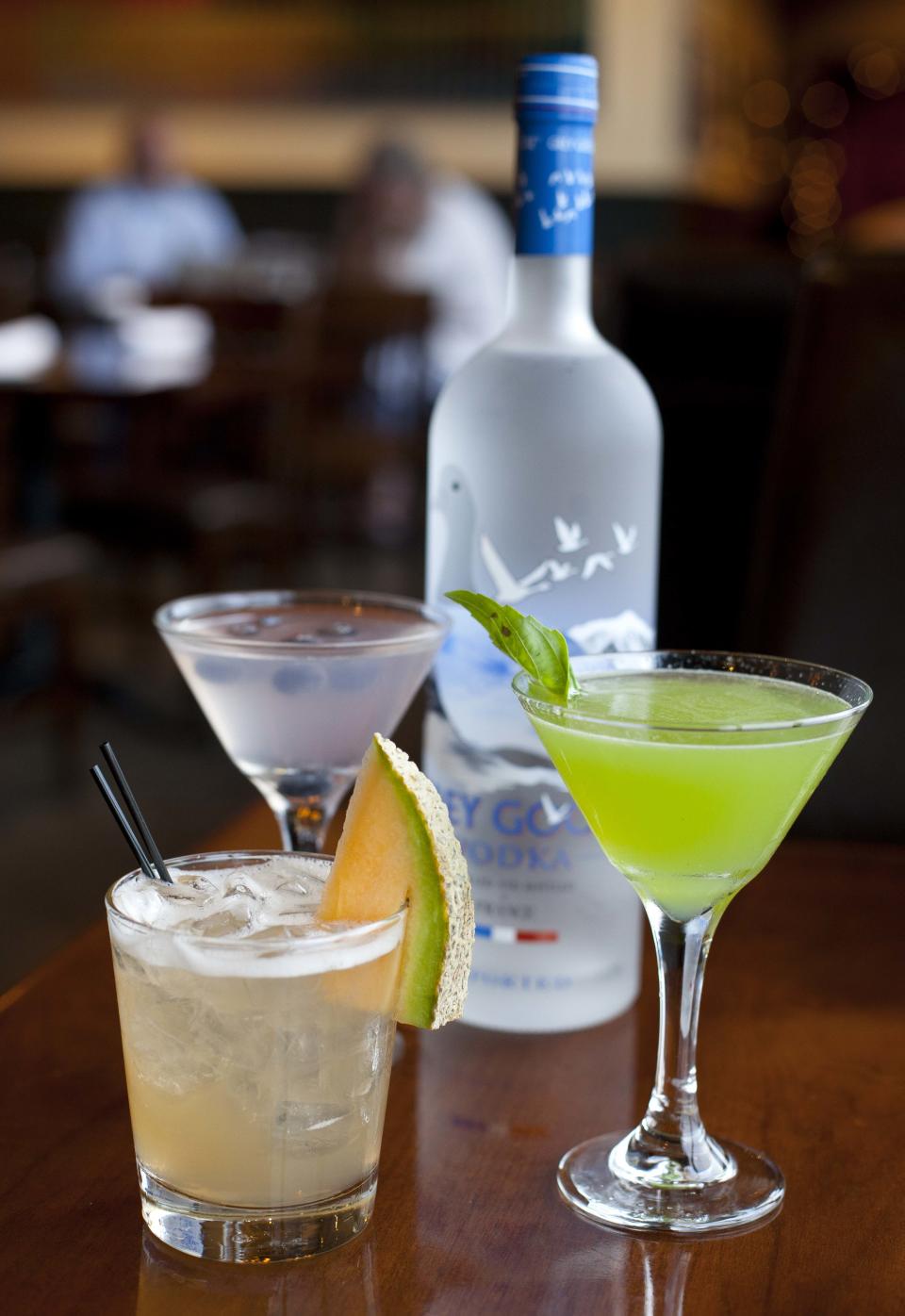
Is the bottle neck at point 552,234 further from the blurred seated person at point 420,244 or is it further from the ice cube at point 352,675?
the blurred seated person at point 420,244

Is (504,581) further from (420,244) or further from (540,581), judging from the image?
(420,244)

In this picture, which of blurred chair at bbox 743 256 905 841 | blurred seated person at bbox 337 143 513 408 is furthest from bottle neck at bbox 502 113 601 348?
blurred seated person at bbox 337 143 513 408

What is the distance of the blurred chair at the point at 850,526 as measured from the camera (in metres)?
1.31

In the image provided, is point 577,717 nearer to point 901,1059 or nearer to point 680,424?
point 901,1059

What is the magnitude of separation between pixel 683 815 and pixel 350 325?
4001 mm

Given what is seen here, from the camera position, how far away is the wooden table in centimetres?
52

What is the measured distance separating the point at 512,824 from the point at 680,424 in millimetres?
1359

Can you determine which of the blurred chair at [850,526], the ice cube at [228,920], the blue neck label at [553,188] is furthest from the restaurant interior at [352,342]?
the blue neck label at [553,188]

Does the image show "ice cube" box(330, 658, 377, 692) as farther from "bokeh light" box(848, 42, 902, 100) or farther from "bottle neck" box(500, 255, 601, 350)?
"bokeh light" box(848, 42, 902, 100)

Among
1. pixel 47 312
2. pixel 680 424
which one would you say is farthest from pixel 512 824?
pixel 47 312

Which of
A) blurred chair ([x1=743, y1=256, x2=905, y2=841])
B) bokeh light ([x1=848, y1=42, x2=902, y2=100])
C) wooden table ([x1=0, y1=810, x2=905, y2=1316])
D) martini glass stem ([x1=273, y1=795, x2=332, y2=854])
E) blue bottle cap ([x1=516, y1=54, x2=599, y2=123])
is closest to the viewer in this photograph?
wooden table ([x1=0, y1=810, x2=905, y2=1316])

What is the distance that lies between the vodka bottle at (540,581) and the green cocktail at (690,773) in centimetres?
14

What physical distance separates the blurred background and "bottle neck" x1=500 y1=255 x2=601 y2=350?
2.00ft

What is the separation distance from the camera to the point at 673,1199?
0.58m
